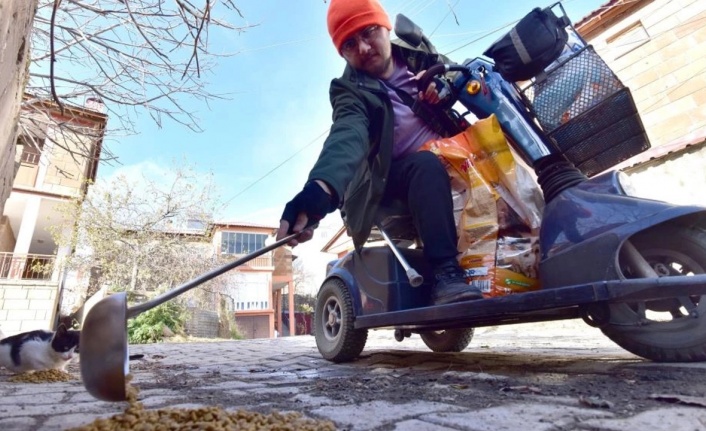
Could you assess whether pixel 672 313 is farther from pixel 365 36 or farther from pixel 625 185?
pixel 365 36

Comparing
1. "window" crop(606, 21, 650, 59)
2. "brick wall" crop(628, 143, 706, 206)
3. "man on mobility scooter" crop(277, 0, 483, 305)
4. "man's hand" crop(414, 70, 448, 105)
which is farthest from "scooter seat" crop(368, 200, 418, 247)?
"window" crop(606, 21, 650, 59)

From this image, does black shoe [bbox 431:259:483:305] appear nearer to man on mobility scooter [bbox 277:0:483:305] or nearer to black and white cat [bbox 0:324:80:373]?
man on mobility scooter [bbox 277:0:483:305]

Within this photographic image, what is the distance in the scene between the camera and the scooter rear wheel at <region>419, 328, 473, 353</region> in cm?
331

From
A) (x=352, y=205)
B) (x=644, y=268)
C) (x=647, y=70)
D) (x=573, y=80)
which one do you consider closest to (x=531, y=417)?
(x=644, y=268)

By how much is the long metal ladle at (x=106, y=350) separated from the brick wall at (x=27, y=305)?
13346mm

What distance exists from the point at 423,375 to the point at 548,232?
2.91 ft

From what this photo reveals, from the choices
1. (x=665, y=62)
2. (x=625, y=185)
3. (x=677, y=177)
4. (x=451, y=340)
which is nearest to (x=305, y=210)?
(x=625, y=185)

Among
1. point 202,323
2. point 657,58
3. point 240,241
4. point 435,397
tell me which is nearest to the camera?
point 435,397

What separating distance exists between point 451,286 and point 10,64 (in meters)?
2.13

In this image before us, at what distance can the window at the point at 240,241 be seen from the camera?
2267 centimetres

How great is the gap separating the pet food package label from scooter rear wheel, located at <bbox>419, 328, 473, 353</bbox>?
4.95 feet

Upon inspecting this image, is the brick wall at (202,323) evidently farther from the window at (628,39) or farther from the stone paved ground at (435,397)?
the window at (628,39)

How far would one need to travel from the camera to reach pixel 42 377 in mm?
2420

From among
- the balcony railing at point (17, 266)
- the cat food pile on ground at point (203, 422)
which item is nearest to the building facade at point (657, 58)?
the cat food pile on ground at point (203, 422)
